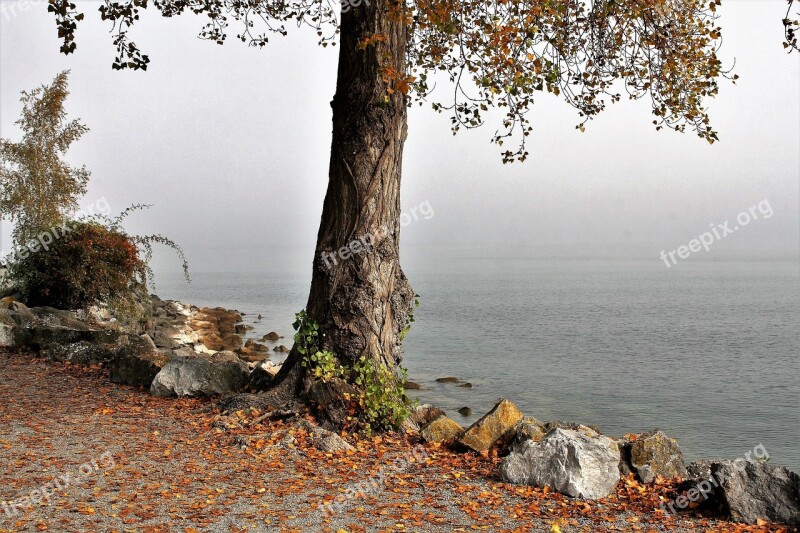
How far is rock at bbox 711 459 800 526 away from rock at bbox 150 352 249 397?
6.61 meters

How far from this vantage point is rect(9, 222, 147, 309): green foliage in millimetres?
17422

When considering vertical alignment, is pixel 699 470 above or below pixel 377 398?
below

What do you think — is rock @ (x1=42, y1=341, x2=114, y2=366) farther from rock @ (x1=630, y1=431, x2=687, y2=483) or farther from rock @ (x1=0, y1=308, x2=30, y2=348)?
rock @ (x1=630, y1=431, x2=687, y2=483)

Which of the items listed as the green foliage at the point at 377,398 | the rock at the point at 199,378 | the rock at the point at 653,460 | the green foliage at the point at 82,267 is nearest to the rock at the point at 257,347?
the green foliage at the point at 82,267

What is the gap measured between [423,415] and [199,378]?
3491 mm

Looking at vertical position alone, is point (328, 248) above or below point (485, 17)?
below

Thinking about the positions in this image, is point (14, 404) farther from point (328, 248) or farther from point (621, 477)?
point (621, 477)

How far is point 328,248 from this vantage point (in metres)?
9.03

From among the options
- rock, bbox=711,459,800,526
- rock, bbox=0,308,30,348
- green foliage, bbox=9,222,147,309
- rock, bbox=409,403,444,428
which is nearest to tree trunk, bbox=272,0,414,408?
rock, bbox=409,403,444,428

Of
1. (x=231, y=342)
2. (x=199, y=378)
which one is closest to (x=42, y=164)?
(x=231, y=342)

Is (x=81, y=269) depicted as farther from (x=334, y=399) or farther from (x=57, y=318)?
(x=334, y=399)

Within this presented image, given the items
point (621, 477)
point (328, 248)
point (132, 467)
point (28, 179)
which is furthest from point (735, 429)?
point (28, 179)

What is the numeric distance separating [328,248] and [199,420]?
284 centimetres

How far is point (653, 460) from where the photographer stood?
7449mm
